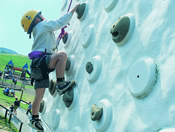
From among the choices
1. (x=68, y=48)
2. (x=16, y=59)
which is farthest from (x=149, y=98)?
(x=16, y=59)

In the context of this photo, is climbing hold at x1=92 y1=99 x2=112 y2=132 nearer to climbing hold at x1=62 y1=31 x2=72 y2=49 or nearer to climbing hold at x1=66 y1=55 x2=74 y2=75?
climbing hold at x1=66 y1=55 x2=74 y2=75

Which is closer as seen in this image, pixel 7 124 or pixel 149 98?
pixel 149 98

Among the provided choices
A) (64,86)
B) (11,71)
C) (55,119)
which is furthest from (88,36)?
(11,71)

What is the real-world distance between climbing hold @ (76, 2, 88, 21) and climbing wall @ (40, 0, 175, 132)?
0.31ft

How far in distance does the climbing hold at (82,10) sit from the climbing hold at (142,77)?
3.64 feet

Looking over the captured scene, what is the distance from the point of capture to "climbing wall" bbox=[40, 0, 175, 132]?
795 millimetres

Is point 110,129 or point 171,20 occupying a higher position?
point 171,20

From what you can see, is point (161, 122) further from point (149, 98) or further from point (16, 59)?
point (16, 59)

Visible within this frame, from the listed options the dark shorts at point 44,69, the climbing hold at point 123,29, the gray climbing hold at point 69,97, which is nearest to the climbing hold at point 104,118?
the climbing hold at point 123,29

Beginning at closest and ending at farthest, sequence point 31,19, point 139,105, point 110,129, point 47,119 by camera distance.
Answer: point 139,105 < point 110,129 < point 31,19 < point 47,119

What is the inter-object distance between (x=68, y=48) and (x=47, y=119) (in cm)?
86

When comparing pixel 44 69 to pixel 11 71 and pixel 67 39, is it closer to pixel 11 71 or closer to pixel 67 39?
pixel 67 39

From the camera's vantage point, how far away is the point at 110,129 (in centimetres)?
104

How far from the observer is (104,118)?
1.09 m
